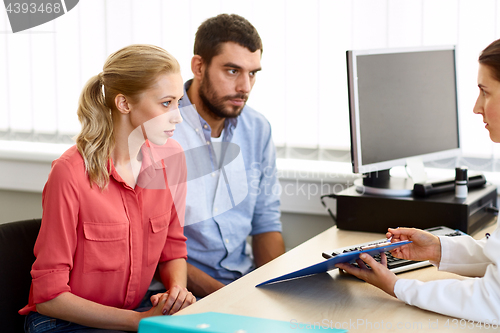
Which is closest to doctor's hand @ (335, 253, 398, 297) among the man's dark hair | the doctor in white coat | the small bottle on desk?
the doctor in white coat

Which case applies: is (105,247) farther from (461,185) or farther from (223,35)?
(461,185)

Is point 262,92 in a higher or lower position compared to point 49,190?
higher

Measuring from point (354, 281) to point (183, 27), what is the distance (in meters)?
1.37

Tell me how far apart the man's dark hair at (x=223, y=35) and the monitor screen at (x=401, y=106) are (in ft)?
1.21

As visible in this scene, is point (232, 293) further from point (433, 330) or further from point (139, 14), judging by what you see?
point (139, 14)

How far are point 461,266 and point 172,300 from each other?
0.65m

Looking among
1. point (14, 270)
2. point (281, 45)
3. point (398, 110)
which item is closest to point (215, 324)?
point (14, 270)

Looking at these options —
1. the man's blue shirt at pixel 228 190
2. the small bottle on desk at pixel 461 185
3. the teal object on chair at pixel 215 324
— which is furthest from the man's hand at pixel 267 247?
the teal object on chair at pixel 215 324

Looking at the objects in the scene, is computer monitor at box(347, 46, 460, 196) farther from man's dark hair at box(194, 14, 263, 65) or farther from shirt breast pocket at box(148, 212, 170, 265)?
shirt breast pocket at box(148, 212, 170, 265)

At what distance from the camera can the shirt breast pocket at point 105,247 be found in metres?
1.17

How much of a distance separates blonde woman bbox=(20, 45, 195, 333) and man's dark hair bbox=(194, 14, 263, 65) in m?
0.38

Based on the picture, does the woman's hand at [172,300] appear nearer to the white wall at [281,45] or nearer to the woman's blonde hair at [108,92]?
the woman's blonde hair at [108,92]

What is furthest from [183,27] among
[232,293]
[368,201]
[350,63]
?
[232,293]

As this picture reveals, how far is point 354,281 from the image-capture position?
1.10 m
